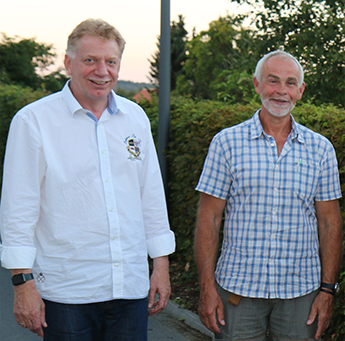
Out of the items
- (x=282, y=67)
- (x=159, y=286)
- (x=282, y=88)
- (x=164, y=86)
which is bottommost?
(x=159, y=286)

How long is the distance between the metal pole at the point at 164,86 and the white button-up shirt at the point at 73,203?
3668mm

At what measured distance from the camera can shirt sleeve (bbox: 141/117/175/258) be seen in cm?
248

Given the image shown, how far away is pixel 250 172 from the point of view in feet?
8.35

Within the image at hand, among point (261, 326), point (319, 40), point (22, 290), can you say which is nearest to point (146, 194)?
point (22, 290)

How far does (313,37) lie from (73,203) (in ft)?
33.3

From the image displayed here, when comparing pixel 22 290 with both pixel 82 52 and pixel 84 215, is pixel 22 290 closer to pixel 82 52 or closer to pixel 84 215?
pixel 84 215

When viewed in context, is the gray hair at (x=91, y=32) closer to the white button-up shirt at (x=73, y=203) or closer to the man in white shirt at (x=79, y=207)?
the man in white shirt at (x=79, y=207)

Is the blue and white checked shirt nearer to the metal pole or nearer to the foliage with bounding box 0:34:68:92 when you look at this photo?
the metal pole

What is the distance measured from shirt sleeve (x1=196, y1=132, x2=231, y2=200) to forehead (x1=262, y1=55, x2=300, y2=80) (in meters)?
0.45

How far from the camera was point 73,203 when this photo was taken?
86.0 inches

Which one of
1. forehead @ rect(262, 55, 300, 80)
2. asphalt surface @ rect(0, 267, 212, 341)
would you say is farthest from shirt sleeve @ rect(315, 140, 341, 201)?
asphalt surface @ rect(0, 267, 212, 341)

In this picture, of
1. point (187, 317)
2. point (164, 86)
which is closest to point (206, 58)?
point (164, 86)

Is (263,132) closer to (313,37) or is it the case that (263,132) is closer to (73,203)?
(73,203)

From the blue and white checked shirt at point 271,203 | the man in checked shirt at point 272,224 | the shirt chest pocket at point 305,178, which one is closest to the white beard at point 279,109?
the man in checked shirt at point 272,224
